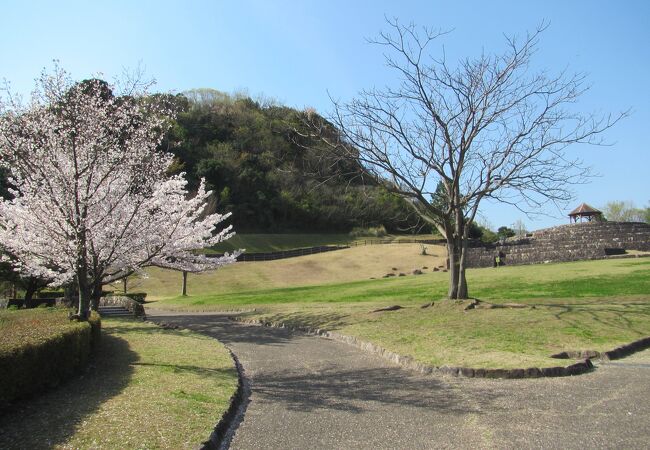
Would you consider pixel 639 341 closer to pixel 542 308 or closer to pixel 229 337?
pixel 542 308

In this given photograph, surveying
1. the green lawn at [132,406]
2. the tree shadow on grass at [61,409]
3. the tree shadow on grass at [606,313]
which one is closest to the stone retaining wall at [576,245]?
the tree shadow on grass at [606,313]

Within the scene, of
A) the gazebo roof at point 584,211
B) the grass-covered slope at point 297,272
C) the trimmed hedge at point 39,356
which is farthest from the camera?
the gazebo roof at point 584,211

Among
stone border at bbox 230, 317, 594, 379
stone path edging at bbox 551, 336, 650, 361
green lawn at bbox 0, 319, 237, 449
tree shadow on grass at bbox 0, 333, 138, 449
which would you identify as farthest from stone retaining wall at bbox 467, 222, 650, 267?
tree shadow on grass at bbox 0, 333, 138, 449

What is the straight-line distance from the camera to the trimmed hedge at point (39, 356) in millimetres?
6117

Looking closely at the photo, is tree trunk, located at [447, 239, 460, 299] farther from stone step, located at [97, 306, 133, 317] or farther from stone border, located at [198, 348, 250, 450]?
stone step, located at [97, 306, 133, 317]

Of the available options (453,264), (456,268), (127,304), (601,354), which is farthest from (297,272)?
(601,354)

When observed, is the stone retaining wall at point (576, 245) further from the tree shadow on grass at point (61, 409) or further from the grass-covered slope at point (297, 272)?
the tree shadow on grass at point (61, 409)

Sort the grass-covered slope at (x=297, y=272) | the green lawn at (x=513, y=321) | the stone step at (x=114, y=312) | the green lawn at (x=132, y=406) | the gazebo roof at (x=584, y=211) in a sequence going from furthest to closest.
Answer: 1. the gazebo roof at (x=584, y=211)
2. the grass-covered slope at (x=297, y=272)
3. the stone step at (x=114, y=312)
4. the green lawn at (x=513, y=321)
5. the green lawn at (x=132, y=406)

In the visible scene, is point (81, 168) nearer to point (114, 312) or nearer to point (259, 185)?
point (114, 312)

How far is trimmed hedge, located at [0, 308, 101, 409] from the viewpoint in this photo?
612 centimetres

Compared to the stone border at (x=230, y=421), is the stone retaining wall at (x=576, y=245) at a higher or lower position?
higher

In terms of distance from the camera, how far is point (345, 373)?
928 centimetres

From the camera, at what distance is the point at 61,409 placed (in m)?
6.18

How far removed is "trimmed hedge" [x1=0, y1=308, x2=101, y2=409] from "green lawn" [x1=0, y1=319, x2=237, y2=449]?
213mm
